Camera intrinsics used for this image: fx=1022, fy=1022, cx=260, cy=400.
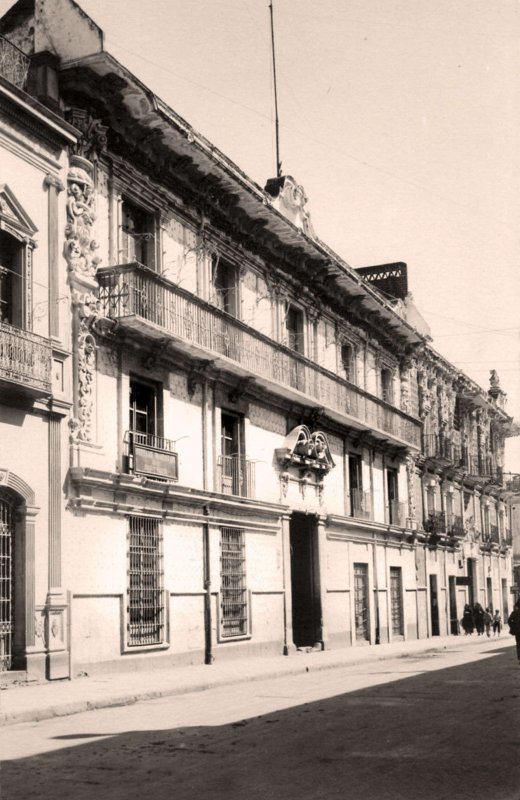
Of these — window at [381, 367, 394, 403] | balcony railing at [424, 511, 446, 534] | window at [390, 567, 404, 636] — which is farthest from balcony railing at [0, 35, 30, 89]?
balcony railing at [424, 511, 446, 534]

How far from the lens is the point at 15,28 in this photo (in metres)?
16.4

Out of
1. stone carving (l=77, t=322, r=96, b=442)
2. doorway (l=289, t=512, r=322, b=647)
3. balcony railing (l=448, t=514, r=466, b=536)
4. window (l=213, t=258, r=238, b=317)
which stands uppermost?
window (l=213, t=258, r=238, b=317)

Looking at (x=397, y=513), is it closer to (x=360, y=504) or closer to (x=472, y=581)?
(x=360, y=504)

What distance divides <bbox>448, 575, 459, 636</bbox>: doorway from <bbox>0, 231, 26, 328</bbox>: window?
24.1m

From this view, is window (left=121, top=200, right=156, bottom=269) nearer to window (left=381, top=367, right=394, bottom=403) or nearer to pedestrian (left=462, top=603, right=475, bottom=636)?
window (left=381, top=367, right=394, bottom=403)

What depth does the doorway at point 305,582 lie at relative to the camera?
23375 mm

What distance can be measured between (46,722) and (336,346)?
17120mm

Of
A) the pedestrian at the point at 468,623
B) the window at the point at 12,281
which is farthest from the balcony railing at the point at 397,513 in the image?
the window at the point at 12,281

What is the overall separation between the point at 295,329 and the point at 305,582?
5918mm

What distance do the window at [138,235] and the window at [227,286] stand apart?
2.66 metres

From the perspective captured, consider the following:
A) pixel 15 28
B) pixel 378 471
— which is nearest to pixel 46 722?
pixel 15 28

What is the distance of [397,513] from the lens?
29359 millimetres

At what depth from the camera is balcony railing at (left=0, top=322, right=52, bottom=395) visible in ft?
43.3

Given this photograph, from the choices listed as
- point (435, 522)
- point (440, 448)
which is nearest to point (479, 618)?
point (435, 522)
